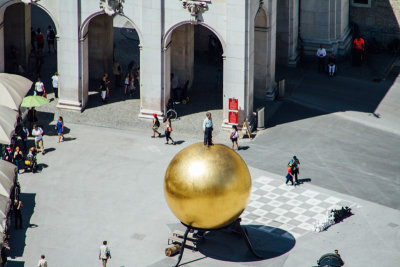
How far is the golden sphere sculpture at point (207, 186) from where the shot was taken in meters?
35.6

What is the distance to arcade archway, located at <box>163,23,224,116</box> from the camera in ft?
177

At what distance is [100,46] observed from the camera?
58531 mm

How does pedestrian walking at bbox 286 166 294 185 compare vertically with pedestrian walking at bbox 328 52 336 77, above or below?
below

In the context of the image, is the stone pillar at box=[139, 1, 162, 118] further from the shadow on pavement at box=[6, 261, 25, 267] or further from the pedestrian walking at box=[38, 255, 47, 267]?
the pedestrian walking at box=[38, 255, 47, 267]

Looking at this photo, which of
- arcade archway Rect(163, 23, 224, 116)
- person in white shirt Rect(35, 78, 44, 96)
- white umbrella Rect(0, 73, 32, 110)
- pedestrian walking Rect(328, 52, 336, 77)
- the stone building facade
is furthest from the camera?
pedestrian walking Rect(328, 52, 336, 77)

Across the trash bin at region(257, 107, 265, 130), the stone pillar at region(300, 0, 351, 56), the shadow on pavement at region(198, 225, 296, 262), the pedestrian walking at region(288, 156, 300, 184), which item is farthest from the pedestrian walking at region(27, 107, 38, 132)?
the stone pillar at region(300, 0, 351, 56)

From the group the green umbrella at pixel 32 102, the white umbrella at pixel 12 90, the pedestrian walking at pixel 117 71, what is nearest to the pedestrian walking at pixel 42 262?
the white umbrella at pixel 12 90

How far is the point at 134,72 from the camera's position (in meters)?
58.2

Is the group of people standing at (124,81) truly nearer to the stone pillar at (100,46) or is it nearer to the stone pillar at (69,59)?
the stone pillar at (100,46)

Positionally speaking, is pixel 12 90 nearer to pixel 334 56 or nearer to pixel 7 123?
pixel 7 123

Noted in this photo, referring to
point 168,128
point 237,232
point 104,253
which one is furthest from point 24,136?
point 237,232

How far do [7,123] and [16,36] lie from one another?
15.7m

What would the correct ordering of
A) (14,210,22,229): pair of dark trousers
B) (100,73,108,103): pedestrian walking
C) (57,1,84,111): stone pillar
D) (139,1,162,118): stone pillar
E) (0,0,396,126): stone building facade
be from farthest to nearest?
1. (100,73,108,103): pedestrian walking
2. (57,1,84,111): stone pillar
3. (139,1,162,118): stone pillar
4. (0,0,396,126): stone building facade
5. (14,210,22,229): pair of dark trousers

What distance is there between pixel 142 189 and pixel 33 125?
387 inches
